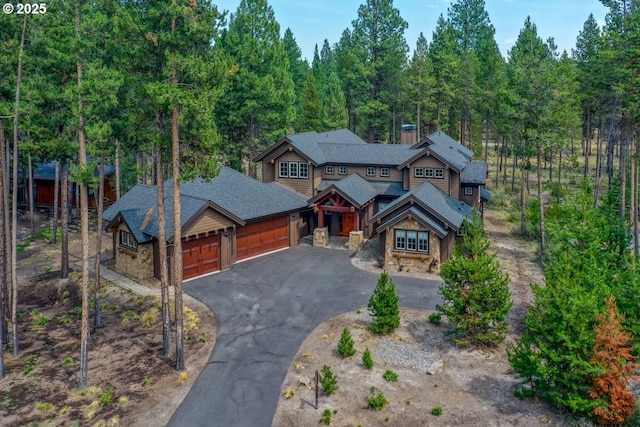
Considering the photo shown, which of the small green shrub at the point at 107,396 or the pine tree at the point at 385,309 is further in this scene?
the pine tree at the point at 385,309

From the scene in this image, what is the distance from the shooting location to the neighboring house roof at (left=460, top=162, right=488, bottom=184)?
1329 inches

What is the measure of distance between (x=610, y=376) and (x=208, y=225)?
2074 cm

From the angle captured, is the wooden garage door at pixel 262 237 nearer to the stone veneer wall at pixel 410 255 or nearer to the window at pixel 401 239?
the stone veneer wall at pixel 410 255

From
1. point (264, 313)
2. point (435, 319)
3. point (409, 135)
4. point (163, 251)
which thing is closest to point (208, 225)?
point (264, 313)

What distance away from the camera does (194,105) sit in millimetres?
16672

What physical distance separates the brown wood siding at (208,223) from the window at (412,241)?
10.4 meters

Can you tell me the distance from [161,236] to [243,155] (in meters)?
31.3

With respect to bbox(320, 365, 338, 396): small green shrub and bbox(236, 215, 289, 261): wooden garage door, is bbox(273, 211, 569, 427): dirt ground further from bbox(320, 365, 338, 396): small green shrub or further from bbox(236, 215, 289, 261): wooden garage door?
bbox(236, 215, 289, 261): wooden garage door

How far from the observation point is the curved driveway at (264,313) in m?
15.1

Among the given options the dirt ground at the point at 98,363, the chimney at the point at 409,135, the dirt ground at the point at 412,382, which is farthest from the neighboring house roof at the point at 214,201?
the chimney at the point at 409,135

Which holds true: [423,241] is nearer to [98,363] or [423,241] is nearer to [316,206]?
[316,206]

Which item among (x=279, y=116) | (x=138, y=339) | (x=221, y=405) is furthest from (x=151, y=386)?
(x=279, y=116)

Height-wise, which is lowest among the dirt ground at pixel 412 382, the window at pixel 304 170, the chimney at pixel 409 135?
the dirt ground at pixel 412 382

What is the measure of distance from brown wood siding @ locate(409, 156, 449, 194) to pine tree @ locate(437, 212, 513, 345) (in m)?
15.9
